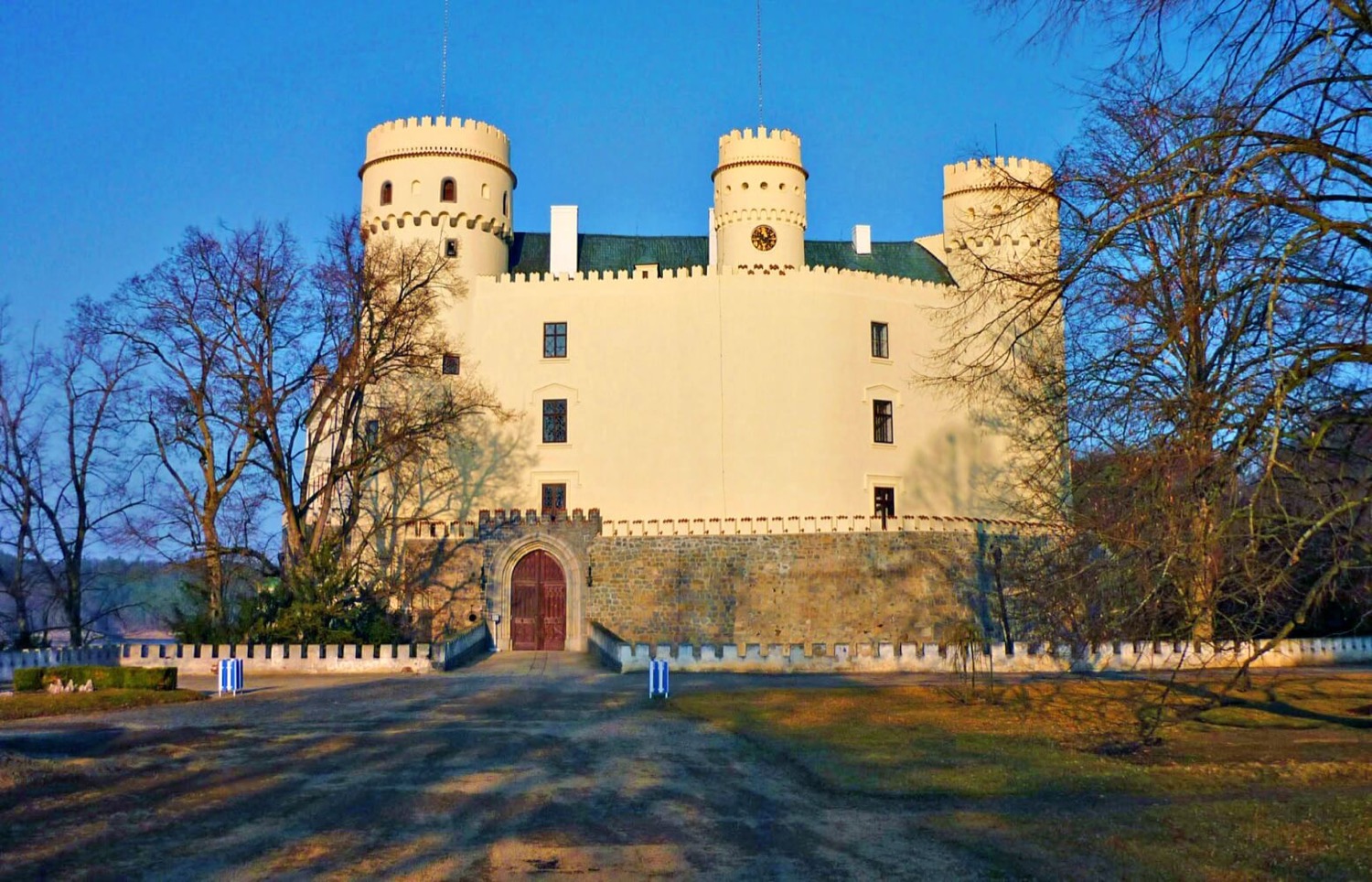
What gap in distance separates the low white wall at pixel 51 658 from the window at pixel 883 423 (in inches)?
915

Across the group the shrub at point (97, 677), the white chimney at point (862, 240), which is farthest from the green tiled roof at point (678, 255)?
the shrub at point (97, 677)

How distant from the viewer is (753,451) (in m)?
36.4

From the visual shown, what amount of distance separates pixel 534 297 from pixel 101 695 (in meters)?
21.2

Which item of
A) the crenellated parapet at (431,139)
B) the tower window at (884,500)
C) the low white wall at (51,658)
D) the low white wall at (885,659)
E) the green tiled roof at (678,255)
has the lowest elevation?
the low white wall at (885,659)

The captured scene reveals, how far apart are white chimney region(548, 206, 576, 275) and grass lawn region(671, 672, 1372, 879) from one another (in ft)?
74.0

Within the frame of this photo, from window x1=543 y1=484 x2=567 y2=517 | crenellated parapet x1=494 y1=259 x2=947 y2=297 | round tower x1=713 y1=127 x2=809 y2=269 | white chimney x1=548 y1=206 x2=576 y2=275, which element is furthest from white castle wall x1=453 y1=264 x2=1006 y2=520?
white chimney x1=548 y1=206 x2=576 y2=275

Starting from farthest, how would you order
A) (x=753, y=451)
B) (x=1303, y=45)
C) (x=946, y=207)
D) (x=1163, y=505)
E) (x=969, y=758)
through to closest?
(x=946, y=207) → (x=753, y=451) → (x=969, y=758) → (x=1163, y=505) → (x=1303, y=45)

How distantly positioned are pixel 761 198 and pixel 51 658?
24.9 metres

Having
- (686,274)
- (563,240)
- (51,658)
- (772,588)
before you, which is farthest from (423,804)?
(563,240)

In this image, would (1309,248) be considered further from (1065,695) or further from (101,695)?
(101,695)

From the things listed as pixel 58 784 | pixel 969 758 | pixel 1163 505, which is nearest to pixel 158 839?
pixel 58 784

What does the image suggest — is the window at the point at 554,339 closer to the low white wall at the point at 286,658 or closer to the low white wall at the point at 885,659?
the low white wall at the point at 885,659

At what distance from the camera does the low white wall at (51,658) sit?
25.0 m

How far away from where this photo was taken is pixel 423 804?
1103 cm
